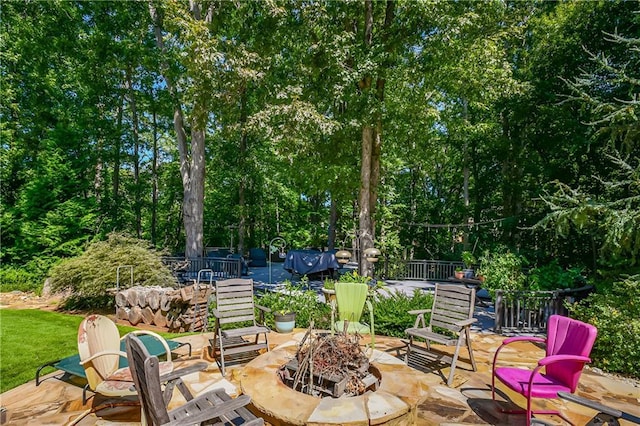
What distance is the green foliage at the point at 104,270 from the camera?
759 centimetres

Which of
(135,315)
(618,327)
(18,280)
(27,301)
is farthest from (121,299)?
(618,327)

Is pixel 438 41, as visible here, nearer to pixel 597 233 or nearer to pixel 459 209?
pixel 597 233

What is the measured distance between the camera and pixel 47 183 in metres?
11.8

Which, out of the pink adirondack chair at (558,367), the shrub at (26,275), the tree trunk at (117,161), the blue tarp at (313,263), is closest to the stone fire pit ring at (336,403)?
the pink adirondack chair at (558,367)

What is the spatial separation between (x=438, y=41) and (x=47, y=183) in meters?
13.2

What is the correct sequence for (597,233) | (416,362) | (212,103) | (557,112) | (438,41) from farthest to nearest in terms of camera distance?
(557,112) → (212,103) → (438,41) → (597,233) → (416,362)

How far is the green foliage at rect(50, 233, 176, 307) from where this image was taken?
759 cm

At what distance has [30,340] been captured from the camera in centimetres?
569

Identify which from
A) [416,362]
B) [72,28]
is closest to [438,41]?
[416,362]

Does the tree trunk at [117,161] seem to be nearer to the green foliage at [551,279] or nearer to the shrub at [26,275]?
the shrub at [26,275]

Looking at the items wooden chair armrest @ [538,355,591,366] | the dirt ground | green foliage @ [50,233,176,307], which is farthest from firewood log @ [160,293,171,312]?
wooden chair armrest @ [538,355,591,366]

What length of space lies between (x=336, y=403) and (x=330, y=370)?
0.37 m

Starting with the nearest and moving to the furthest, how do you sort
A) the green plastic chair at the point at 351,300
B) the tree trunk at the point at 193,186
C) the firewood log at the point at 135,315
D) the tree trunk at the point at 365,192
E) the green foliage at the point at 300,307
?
the green plastic chair at the point at 351,300 < the green foliage at the point at 300,307 < the firewood log at the point at 135,315 < the tree trunk at the point at 365,192 < the tree trunk at the point at 193,186

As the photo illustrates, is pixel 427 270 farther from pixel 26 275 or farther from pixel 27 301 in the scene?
pixel 26 275
